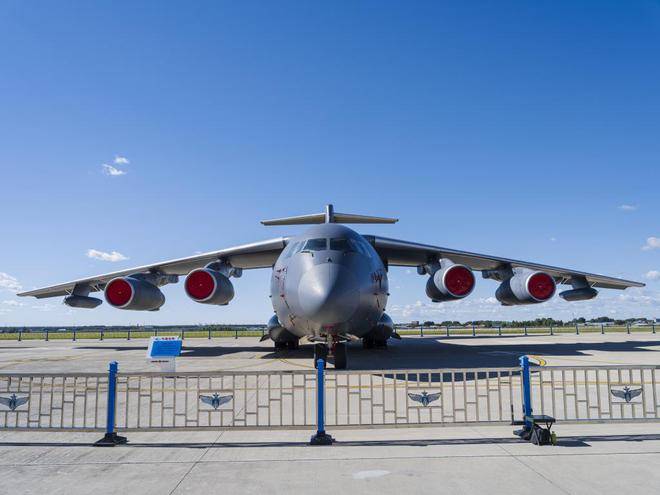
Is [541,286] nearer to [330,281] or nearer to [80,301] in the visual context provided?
[330,281]

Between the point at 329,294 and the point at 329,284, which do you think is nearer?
the point at 329,294

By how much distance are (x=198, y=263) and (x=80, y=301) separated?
5.27 metres

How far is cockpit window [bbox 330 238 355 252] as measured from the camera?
36.3 feet

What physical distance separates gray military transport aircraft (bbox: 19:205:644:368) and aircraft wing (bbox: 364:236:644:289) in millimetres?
40

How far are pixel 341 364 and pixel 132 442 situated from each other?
5793 mm

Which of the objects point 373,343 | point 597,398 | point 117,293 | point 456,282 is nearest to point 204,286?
point 117,293

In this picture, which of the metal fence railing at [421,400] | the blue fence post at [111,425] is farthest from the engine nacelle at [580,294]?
the blue fence post at [111,425]

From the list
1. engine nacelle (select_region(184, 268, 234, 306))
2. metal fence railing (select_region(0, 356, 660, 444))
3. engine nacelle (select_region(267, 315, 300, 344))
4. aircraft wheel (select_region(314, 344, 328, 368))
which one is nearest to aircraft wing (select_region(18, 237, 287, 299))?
engine nacelle (select_region(184, 268, 234, 306))

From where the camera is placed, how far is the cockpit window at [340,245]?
11.1 m

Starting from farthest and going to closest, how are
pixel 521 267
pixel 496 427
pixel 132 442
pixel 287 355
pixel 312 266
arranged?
pixel 521 267
pixel 287 355
pixel 312 266
pixel 496 427
pixel 132 442

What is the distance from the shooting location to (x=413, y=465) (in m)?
4.46

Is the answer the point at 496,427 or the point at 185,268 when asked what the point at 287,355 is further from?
the point at 496,427

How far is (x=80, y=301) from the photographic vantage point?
19.7 m

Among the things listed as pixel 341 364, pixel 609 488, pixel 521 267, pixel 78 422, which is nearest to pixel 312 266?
pixel 341 364
